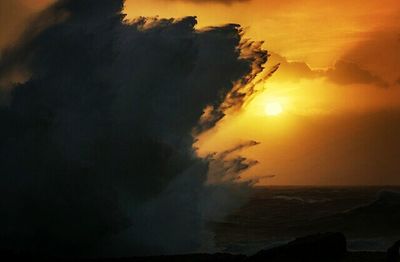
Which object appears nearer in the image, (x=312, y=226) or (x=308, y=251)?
(x=308, y=251)

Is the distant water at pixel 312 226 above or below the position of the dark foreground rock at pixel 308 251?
above

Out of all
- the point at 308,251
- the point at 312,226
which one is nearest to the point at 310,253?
the point at 308,251

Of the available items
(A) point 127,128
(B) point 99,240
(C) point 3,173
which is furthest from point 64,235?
(A) point 127,128

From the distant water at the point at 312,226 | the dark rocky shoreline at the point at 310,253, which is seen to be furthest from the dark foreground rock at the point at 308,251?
the distant water at the point at 312,226

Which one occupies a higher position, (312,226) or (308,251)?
(312,226)

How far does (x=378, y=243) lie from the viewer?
108 feet

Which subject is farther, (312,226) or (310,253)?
(312,226)

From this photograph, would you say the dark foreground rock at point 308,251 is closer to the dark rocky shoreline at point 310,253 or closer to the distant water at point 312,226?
the dark rocky shoreline at point 310,253

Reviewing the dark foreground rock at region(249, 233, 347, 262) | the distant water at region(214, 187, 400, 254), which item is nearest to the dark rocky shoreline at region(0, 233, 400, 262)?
the dark foreground rock at region(249, 233, 347, 262)

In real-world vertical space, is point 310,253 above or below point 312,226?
below

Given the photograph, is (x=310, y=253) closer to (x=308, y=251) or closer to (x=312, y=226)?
(x=308, y=251)

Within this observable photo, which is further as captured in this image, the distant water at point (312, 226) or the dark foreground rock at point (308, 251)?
the distant water at point (312, 226)

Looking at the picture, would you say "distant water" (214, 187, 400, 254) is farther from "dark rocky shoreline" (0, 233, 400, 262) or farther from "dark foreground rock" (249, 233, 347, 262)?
"dark foreground rock" (249, 233, 347, 262)

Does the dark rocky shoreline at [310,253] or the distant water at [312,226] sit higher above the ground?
the distant water at [312,226]
